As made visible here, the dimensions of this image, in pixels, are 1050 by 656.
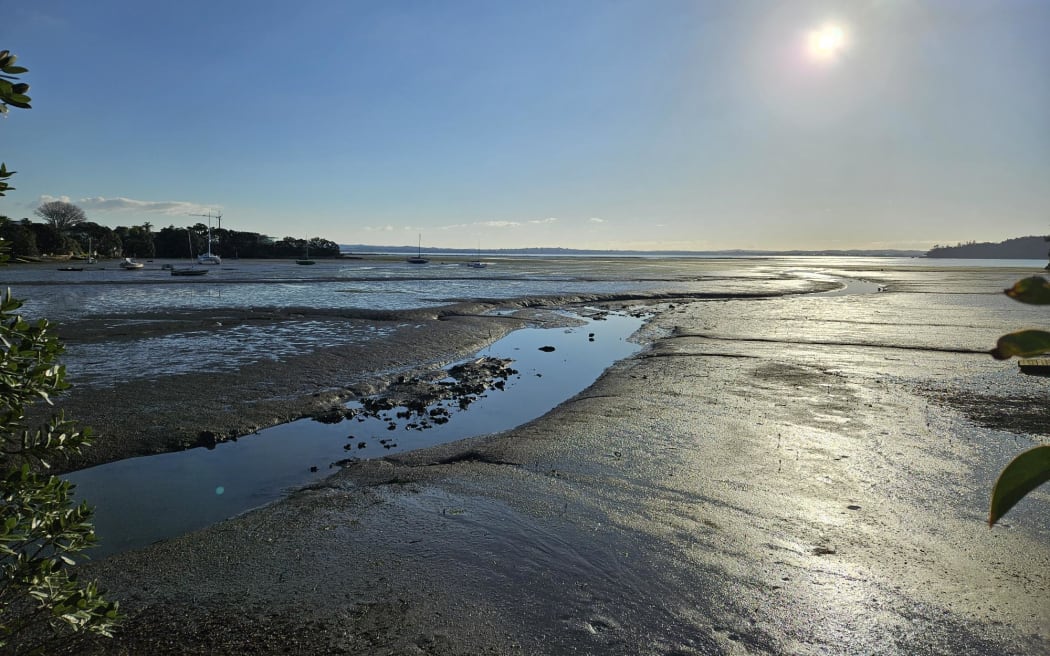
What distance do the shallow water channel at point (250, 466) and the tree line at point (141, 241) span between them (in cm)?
8950

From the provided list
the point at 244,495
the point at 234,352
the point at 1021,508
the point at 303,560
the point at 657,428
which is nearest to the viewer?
the point at 303,560

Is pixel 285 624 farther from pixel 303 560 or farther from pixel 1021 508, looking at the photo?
pixel 1021 508

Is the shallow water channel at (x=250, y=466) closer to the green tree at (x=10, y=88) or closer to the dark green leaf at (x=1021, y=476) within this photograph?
the green tree at (x=10, y=88)

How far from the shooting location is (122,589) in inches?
204

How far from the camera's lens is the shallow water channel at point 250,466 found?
269 inches

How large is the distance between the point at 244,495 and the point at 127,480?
1838mm

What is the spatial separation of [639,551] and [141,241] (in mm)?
143655

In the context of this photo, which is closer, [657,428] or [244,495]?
[244,495]

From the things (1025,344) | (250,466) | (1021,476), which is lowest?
(250,466)

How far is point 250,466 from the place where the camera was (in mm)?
8625

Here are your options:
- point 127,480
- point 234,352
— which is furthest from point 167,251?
point 127,480

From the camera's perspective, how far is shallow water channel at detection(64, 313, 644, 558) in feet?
22.4

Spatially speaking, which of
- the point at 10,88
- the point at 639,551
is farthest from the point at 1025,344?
the point at 639,551

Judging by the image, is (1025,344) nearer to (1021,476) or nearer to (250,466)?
(1021,476)
